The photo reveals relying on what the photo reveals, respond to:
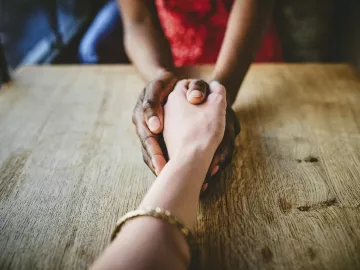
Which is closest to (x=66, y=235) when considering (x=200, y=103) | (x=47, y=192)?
(x=47, y=192)

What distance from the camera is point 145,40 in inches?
40.8

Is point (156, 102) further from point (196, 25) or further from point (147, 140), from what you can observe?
point (196, 25)

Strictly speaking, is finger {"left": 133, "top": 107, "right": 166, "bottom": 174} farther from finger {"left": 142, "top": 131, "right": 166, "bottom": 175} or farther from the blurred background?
the blurred background

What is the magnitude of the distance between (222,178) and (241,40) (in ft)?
1.41

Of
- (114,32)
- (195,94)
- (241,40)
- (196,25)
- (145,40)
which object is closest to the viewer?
(195,94)

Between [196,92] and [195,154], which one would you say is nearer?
[195,154]

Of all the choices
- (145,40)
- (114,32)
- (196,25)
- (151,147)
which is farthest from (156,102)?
(114,32)

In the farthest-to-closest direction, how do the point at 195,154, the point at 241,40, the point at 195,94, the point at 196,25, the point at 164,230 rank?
1. the point at 196,25
2. the point at 241,40
3. the point at 195,94
4. the point at 195,154
5. the point at 164,230

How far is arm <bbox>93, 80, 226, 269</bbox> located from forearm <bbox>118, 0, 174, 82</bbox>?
23cm

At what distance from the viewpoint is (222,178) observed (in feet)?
2.12

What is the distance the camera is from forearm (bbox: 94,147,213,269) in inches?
16.3

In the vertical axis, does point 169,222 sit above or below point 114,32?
above

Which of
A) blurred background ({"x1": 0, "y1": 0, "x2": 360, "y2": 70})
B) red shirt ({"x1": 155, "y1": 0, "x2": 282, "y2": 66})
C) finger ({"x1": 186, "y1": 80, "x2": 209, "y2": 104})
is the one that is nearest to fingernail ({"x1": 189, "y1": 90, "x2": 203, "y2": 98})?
finger ({"x1": 186, "y1": 80, "x2": 209, "y2": 104})

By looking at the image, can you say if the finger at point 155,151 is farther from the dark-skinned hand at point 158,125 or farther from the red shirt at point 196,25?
the red shirt at point 196,25
